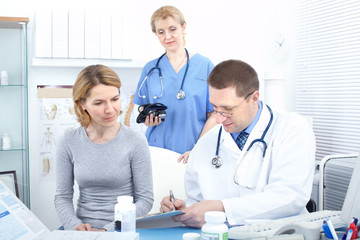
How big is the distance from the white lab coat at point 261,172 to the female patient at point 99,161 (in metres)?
0.21

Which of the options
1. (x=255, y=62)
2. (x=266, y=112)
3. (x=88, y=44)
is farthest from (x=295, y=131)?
(x=255, y=62)

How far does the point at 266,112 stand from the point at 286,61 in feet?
6.12

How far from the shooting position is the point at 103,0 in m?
2.88

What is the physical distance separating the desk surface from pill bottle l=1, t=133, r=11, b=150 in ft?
5.56

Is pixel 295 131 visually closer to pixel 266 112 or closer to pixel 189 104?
pixel 266 112

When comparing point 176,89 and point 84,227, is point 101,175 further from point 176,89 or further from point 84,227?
point 176,89

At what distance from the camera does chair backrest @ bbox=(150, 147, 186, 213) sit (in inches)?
67.6

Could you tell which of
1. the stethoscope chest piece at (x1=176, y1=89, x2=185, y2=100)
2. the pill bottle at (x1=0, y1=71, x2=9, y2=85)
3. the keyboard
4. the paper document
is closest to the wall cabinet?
the pill bottle at (x1=0, y1=71, x2=9, y2=85)

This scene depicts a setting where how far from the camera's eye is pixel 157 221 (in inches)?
45.8

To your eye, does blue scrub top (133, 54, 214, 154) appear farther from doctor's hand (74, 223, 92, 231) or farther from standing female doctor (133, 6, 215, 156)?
doctor's hand (74, 223, 92, 231)

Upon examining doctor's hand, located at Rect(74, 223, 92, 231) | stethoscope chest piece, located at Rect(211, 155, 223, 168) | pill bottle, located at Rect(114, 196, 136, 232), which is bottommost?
doctor's hand, located at Rect(74, 223, 92, 231)

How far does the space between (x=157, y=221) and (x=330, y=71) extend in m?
2.09

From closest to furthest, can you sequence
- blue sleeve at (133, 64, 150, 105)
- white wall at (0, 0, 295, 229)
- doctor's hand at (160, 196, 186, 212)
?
1. doctor's hand at (160, 196, 186, 212)
2. blue sleeve at (133, 64, 150, 105)
3. white wall at (0, 0, 295, 229)

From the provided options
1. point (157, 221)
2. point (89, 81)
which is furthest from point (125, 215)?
point (89, 81)
